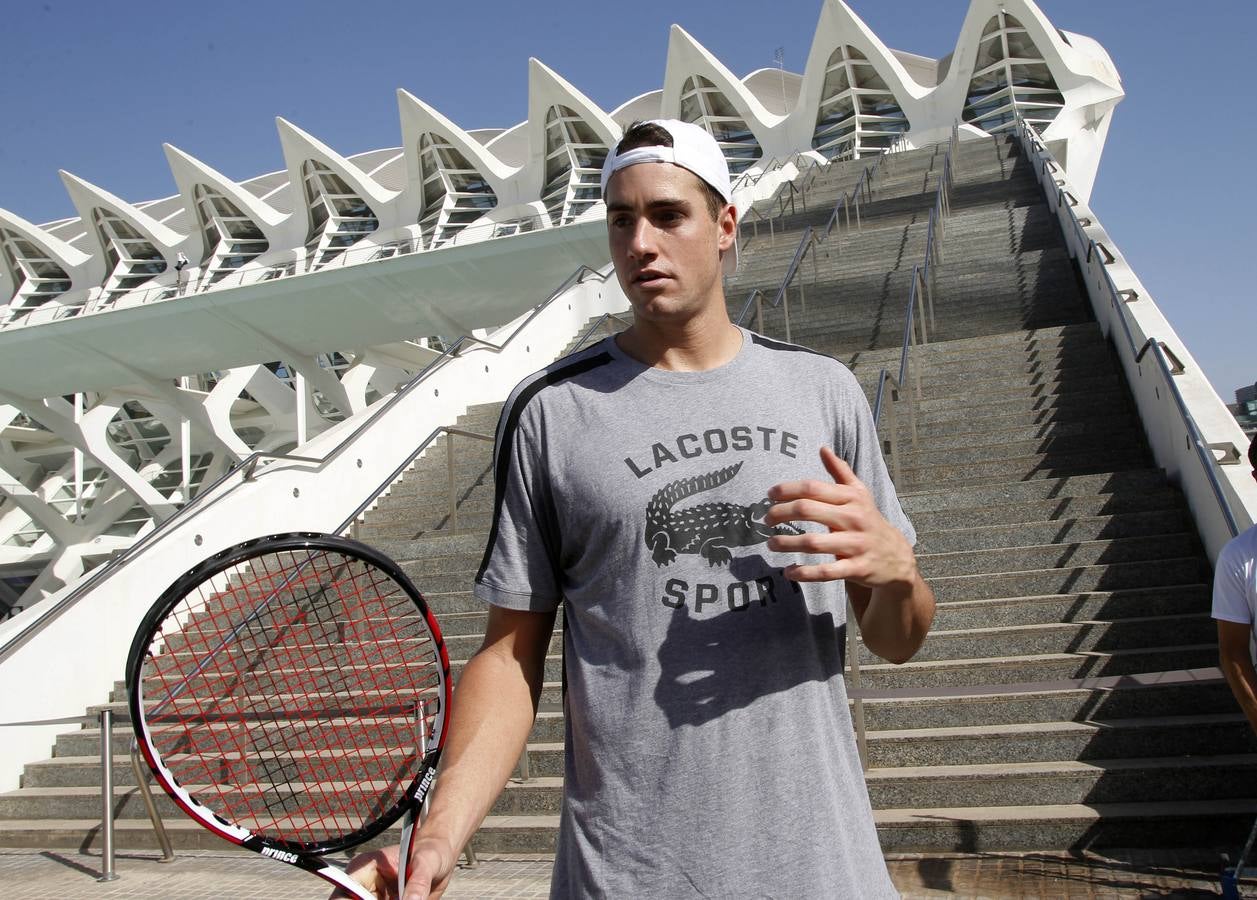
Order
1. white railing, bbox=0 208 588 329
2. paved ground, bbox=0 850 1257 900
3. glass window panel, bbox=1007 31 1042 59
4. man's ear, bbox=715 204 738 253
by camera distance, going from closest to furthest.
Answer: man's ear, bbox=715 204 738 253, paved ground, bbox=0 850 1257 900, white railing, bbox=0 208 588 329, glass window panel, bbox=1007 31 1042 59

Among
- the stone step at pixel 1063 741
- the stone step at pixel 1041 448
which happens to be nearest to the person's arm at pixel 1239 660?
the stone step at pixel 1063 741

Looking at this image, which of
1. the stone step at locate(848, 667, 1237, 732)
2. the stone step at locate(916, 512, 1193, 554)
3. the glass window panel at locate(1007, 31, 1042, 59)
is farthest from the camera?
the glass window panel at locate(1007, 31, 1042, 59)

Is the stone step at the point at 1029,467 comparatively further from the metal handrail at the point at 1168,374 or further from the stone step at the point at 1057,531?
the stone step at the point at 1057,531

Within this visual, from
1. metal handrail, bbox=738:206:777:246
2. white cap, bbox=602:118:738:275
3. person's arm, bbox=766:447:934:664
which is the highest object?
metal handrail, bbox=738:206:777:246

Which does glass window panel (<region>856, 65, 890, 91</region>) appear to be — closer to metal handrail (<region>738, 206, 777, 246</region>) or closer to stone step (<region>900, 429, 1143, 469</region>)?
metal handrail (<region>738, 206, 777, 246</region>)

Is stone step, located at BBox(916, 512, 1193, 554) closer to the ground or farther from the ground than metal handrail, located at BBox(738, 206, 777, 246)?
closer to the ground

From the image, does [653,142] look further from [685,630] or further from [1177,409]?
[1177,409]

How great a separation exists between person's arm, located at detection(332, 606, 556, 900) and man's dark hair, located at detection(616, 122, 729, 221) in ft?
2.17

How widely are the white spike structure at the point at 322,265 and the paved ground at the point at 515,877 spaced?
19996mm

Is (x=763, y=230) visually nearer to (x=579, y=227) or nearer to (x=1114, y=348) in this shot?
(x=579, y=227)

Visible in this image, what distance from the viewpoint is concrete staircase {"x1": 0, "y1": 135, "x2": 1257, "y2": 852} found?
4832mm

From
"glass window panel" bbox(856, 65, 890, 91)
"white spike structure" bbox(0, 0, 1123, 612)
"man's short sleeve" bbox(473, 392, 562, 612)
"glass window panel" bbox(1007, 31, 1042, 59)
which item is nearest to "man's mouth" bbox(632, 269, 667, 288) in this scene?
"man's short sleeve" bbox(473, 392, 562, 612)

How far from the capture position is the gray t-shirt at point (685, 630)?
149cm

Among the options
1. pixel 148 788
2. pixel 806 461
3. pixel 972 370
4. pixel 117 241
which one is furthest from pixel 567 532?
pixel 117 241
